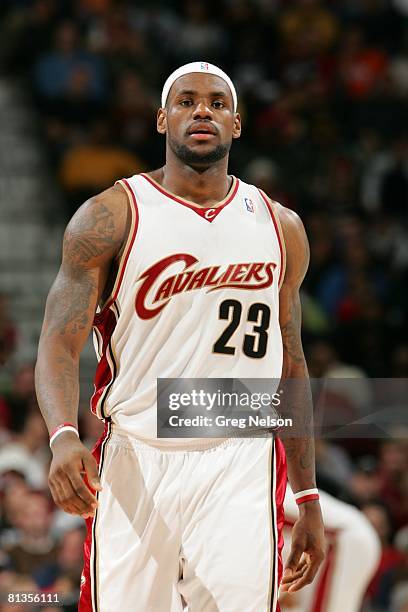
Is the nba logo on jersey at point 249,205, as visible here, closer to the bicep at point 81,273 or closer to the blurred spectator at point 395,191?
the bicep at point 81,273

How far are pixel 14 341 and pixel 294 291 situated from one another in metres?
5.44

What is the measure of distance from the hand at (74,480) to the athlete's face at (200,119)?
1.24 meters

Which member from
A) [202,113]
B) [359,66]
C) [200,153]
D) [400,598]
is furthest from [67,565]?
[359,66]

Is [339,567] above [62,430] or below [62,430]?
below

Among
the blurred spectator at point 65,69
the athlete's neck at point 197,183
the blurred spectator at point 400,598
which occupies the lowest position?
the blurred spectator at point 400,598

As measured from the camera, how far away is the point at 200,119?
441 centimetres

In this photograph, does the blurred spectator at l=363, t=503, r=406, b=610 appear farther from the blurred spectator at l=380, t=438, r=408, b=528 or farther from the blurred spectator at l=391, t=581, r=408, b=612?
the blurred spectator at l=380, t=438, r=408, b=528

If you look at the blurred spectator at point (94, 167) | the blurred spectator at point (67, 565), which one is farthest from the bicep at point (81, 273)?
the blurred spectator at point (94, 167)

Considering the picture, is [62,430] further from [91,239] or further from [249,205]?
[249,205]

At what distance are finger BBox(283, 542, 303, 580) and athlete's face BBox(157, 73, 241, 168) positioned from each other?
1.47m

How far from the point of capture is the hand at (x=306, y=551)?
176 inches

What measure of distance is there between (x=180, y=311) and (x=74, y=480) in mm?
796

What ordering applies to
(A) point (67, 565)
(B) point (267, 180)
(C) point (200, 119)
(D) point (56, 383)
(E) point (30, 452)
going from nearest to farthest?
(D) point (56, 383) → (C) point (200, 119) → (A) point (67, 565) → (E) point (30, 452) → (B) point (267, 180)

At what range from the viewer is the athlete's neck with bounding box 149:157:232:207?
4492 millimetres
